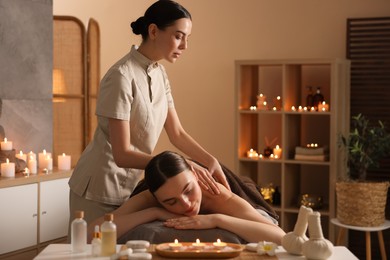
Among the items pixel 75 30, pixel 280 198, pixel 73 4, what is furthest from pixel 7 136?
pixel 280 198

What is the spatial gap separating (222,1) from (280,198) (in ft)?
5.37

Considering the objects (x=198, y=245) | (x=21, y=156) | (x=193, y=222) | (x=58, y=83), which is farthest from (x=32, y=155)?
(x=198, y=245)

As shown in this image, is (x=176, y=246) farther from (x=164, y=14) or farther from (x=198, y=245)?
(x=164, y=14)

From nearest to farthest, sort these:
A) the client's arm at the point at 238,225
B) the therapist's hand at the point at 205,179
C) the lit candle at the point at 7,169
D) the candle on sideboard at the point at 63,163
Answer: the client's arm at the point at 238,225, the therapist's hand at the point at 205,179, the lit candle at the point at 7,169, the candle on sideboard at the point at 63,163

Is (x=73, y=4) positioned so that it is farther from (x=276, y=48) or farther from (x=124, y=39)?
(x=276, y=48)

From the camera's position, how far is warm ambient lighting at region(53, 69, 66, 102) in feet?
17.1

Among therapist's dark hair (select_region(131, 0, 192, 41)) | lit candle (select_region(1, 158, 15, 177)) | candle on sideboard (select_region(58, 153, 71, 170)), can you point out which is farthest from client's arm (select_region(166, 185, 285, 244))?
candle on sideboard (select_region(58, 153, 71, 170))

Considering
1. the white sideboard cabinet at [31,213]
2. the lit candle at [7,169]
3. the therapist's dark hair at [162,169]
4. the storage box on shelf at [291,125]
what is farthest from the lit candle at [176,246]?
the storage box on shelf at [291,125]

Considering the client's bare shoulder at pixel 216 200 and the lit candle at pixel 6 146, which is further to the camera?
the lit candle at pixel 6 146

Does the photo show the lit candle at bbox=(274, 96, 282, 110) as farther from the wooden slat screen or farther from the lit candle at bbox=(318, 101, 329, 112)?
the wooden slat screen

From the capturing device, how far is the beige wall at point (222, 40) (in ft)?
17.3

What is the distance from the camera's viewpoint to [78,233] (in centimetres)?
224

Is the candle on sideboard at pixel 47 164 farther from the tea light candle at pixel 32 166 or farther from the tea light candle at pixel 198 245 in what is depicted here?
the tea light candle at pixel 198 245

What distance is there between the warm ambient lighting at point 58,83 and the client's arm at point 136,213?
2.63 metres
